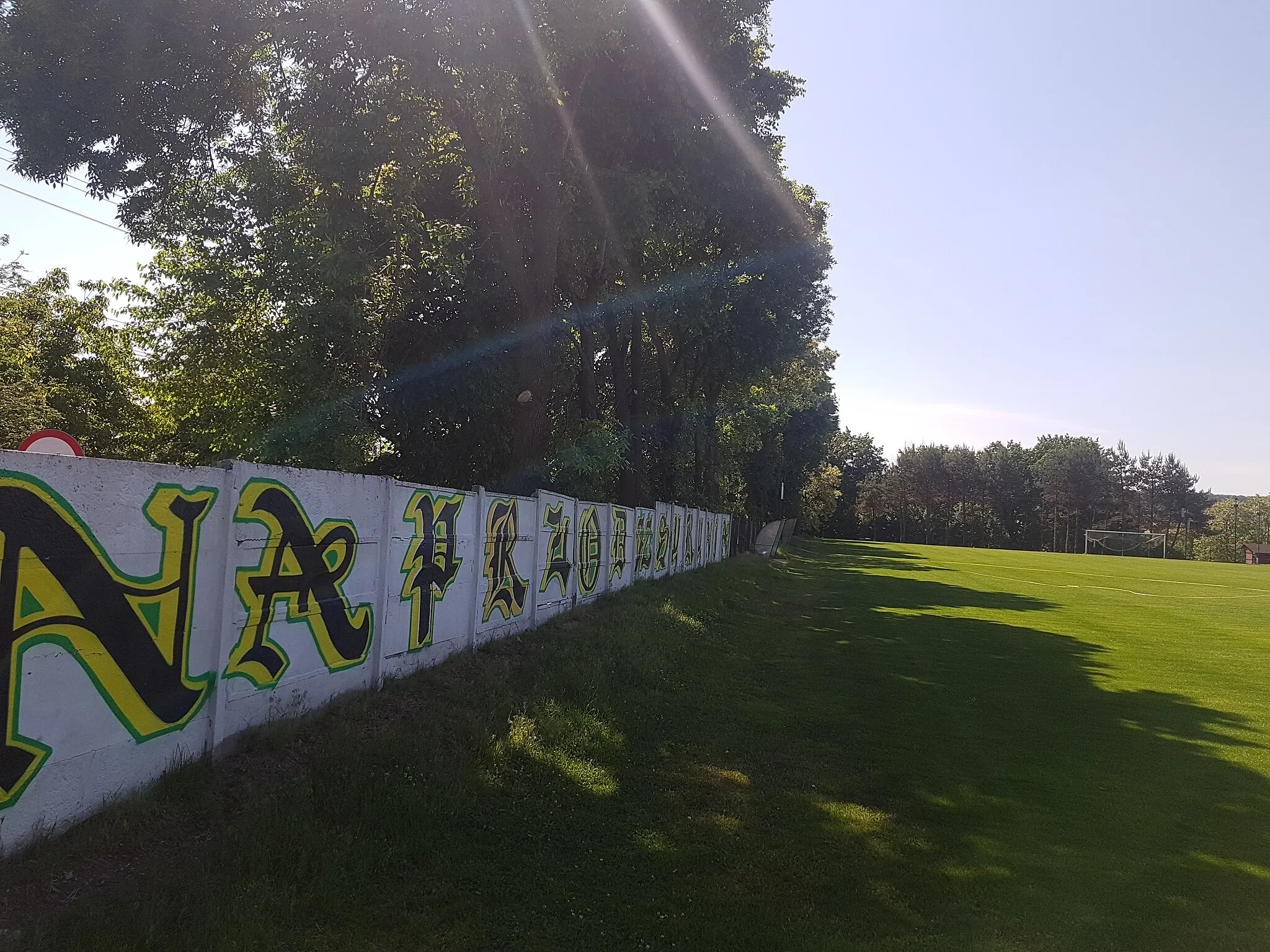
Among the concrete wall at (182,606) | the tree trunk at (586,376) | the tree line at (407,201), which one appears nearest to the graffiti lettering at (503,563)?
the concrete wall at (182,606)

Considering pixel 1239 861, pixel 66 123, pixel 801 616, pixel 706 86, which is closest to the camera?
pixel 1239 861

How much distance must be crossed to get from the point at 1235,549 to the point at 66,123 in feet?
376

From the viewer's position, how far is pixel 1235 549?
9794 centimetres

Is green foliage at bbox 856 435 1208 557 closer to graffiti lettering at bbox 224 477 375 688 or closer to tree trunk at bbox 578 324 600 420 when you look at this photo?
tree trunk at bbox 578 324 600 420

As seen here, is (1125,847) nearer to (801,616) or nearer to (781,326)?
(801,616)

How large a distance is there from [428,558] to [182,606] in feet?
12.3

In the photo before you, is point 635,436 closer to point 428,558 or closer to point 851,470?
point 428,558

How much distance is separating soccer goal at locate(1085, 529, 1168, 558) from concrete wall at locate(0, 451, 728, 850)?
102 meters

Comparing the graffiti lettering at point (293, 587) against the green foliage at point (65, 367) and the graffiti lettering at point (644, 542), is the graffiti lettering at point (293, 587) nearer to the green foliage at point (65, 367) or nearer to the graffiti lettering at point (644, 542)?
the graffiti lettering at point (644, 542)

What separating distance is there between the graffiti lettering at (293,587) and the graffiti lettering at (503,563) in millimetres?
3019

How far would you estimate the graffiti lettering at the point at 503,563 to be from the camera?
1056 centimetres

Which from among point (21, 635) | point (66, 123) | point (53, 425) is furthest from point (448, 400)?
point (53, 425)

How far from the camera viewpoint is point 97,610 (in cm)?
441

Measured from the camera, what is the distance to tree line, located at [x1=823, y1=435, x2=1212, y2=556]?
361 ft
